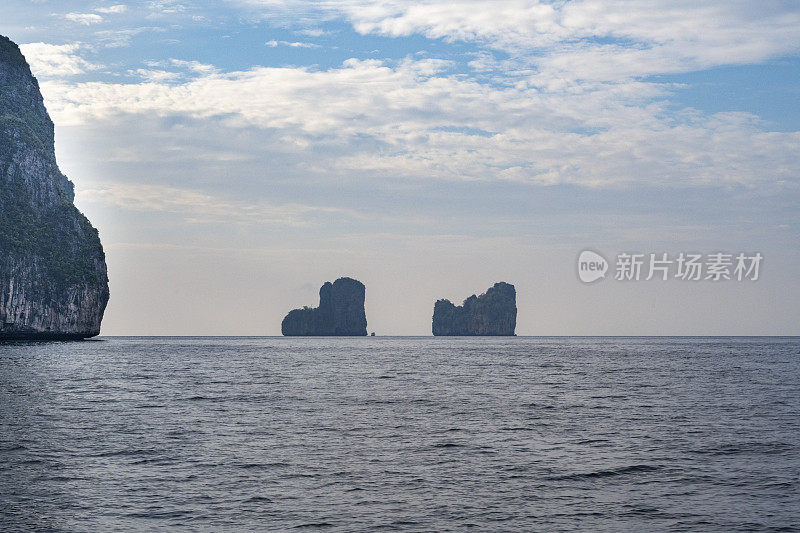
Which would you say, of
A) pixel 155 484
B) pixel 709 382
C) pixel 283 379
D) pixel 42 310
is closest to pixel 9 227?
pixel 42 310

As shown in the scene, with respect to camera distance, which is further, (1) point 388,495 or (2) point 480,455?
(2) point 480,455

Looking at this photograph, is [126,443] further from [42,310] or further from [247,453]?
[42,310]

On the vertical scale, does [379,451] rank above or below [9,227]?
below

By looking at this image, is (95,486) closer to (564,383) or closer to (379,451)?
(379,451)

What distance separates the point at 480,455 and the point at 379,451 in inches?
161

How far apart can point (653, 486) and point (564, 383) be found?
46.0 metres

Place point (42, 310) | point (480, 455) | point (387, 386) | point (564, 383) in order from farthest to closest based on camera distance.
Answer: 1. point (42, 310)
2. point (564, 383)
3. point (387, 386)
4. point (480, 455)

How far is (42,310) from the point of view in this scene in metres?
182

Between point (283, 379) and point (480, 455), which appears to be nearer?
point (480, 455)

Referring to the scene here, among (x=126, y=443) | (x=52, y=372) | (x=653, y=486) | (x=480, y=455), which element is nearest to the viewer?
(x=653, y=486)

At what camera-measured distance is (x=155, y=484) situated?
22.8 meters

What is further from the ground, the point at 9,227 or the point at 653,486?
the point at 9,227

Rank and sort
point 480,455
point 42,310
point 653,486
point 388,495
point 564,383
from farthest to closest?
point 42,310, point 564,383, point 480,455, point 653,486, point 388,495

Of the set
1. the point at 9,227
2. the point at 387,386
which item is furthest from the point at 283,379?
the point at 9,227
